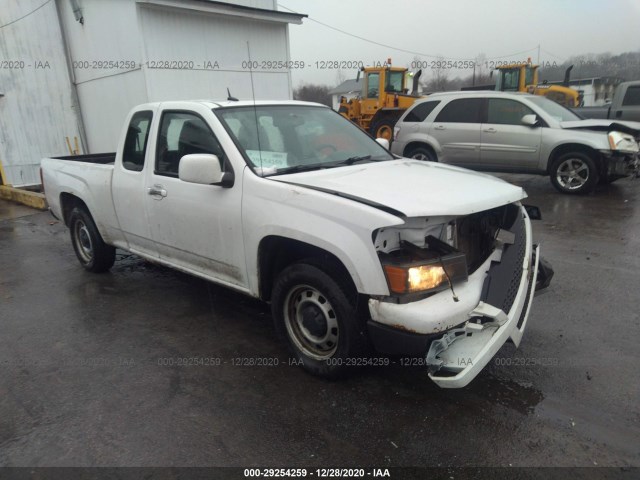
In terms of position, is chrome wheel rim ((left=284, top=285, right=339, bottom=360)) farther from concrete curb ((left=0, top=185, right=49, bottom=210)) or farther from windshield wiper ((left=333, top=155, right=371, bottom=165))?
concrete curb ((left=0, top=185, right=49, bottom=210))

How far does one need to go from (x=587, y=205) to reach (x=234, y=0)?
9963 millimetres

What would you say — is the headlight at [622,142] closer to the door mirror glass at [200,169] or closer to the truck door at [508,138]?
the truck door at [508,138]

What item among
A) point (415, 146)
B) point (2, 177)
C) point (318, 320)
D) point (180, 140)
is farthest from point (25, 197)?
point (318, 320)

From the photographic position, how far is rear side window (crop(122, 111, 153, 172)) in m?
4.35

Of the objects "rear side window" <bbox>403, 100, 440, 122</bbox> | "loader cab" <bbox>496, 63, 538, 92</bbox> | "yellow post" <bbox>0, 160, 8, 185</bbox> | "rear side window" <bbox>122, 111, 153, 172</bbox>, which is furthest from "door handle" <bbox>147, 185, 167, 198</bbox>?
"loader cab" <bbox>496, 63, 538, 92</bbox>

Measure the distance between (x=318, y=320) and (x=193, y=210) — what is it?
1.39 metres

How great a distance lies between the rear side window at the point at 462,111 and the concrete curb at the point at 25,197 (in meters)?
8.37

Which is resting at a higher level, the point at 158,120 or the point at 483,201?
the point at 158,120

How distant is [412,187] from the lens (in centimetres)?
300

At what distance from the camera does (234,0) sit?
1247cm

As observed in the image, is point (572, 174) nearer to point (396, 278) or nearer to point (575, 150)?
→ point (575, 150)

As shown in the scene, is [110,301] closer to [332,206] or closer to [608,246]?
[332,206]

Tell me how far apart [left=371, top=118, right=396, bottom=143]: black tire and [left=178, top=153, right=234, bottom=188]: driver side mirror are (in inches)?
463

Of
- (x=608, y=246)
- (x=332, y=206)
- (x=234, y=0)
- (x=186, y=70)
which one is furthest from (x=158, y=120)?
(x=234, y=0)
